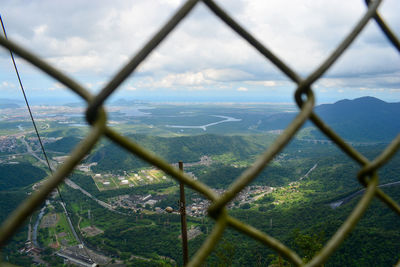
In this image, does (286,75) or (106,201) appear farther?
(106,201)

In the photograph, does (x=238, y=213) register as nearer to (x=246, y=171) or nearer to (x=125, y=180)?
(x=125, y=180)

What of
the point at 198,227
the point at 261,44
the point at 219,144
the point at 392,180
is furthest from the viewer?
the point at 219,144

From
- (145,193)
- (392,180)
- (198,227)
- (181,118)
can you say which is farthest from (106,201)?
(181,118)

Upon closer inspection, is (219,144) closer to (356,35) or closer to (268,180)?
(268,180)

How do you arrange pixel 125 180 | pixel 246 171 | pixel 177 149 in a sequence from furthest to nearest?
pixel 177 149, pixel 125 180, pixel 246 171

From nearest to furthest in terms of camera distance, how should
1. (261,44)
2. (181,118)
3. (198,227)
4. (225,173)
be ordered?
(261,44), (198,227), (225,173), (181,118)

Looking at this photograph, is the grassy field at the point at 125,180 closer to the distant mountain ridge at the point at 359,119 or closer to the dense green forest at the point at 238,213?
the dense green forest at the point at 238,213

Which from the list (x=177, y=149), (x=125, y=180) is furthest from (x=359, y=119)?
(x=125, y=180)
